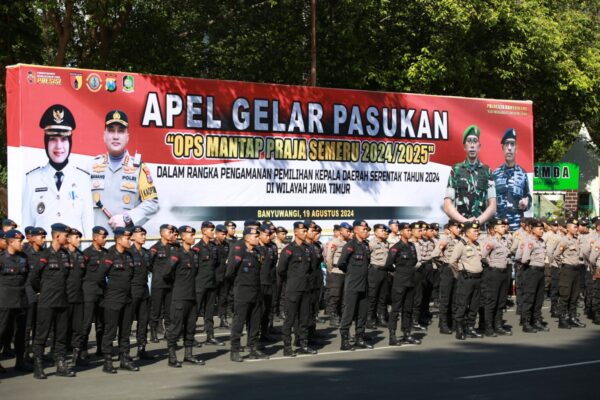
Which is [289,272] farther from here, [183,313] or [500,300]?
[500,300]

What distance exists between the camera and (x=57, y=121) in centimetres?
1697

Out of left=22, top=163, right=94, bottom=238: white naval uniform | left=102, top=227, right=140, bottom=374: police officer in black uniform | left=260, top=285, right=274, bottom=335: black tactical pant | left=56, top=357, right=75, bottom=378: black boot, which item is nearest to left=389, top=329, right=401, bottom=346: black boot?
→ left=260, top=285, right=274, bottom=335: black tactical pant

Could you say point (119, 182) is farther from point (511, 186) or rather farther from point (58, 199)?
point (511, 186)

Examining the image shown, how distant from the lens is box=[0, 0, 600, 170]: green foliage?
27641 millimetres

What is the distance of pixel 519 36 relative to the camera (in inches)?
1166

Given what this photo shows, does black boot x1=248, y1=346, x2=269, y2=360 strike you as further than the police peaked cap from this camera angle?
No

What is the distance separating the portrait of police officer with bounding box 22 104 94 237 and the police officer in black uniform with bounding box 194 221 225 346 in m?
2.23

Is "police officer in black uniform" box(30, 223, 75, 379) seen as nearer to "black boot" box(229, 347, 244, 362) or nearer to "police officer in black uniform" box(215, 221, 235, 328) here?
"black boot" box(229, 347, 244, 362)

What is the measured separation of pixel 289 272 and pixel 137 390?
397 cm

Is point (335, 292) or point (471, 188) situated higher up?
point (471, 188)

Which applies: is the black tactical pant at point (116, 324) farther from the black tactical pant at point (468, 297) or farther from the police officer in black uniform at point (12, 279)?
the black tactical pant at point (468, 297)

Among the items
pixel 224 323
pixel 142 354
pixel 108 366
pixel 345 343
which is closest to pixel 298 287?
pixel 345 343

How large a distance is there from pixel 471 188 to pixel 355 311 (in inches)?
293

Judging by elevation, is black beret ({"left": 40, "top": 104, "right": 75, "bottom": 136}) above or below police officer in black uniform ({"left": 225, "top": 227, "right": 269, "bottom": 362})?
above
